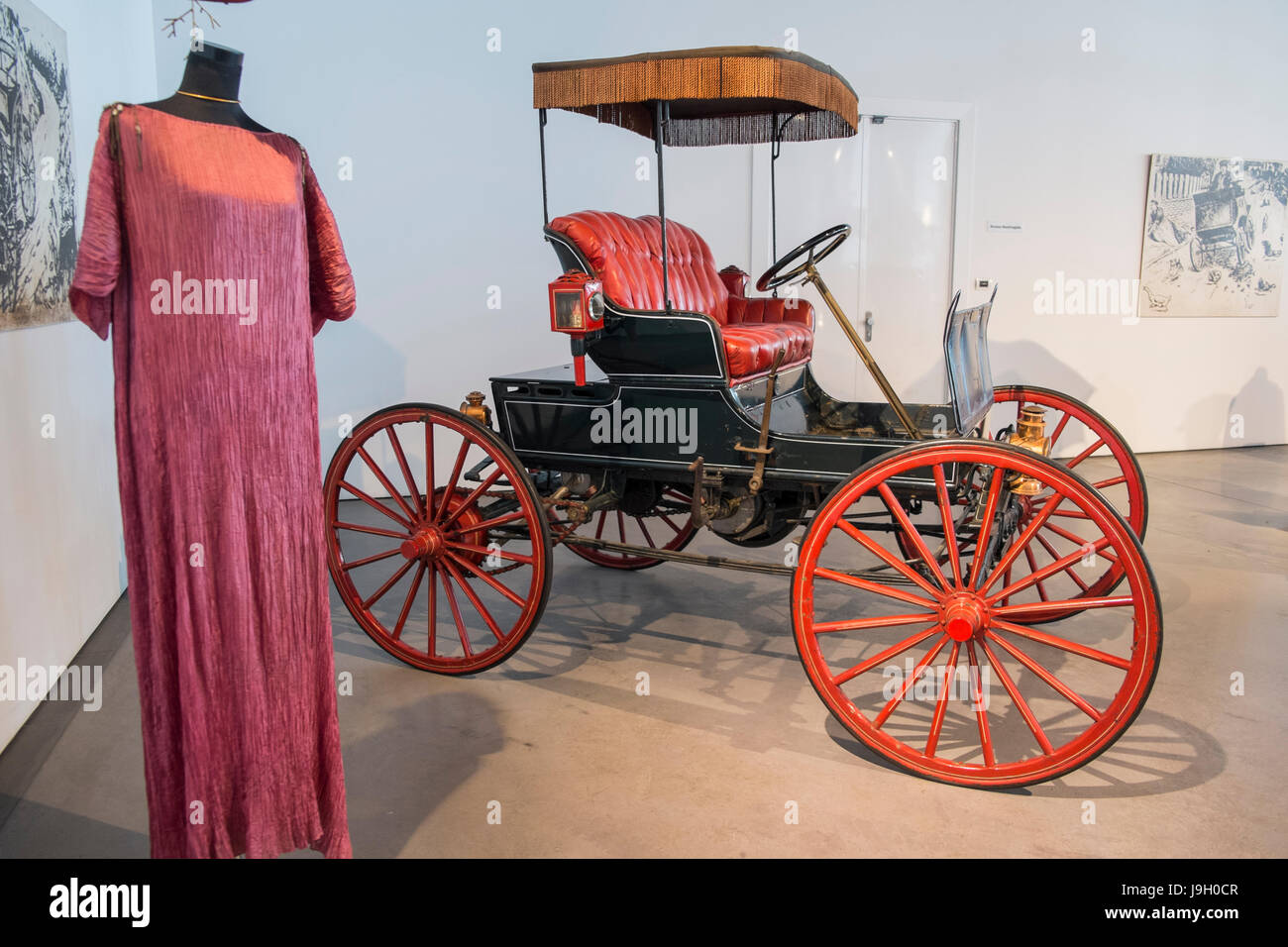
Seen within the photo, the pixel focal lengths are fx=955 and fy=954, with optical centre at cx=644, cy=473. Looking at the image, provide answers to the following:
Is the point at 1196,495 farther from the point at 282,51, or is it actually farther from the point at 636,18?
the point at 282,51

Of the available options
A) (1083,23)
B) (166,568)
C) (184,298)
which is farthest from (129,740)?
(1083,23)

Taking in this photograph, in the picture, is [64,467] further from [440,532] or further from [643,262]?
[643,262]

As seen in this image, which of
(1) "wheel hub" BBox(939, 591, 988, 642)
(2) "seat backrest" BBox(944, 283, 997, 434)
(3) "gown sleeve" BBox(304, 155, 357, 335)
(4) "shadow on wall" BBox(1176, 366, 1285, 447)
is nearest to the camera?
(3) "gown sleeve" BBox(304, 155, 357, 335)

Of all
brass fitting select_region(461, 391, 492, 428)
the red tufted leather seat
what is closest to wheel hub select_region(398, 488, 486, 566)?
brass fitting select_region(461, 391, 492, 428)

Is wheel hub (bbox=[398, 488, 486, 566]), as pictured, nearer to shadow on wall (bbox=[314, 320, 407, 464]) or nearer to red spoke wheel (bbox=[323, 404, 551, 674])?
red spoke wheel (bbox=[323, 404, 551, 674])

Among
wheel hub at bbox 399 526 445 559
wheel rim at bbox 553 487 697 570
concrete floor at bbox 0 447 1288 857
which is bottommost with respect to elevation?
concrete floor at bbox 0 447 1288 857

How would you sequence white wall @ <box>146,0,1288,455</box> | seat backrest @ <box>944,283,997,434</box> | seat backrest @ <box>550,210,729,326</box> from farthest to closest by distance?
white wall @ <box>146,0,1288,455</box>
seat backrest @ <box>550,210,729,326</box>
seat backrest @ <box>944,283,997,434</box>

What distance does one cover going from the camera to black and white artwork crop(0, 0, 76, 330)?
106 inches

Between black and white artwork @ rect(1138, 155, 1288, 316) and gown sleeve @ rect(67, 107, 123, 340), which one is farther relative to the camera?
black and white artwork @ rect(1138, 155, 1288, 316)

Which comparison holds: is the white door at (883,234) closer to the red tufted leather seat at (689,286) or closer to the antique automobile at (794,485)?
the red tufted leather seat at (689,286)

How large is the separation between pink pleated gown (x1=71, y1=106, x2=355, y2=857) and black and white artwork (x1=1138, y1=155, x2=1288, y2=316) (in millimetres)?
6800

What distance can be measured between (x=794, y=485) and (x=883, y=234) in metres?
4.09

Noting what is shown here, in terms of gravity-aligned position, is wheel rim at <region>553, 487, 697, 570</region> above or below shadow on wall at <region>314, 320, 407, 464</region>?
below

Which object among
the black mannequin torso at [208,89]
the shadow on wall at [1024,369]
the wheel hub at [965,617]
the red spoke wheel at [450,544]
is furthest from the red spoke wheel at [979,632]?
the shadow on wall at [1024,369]
